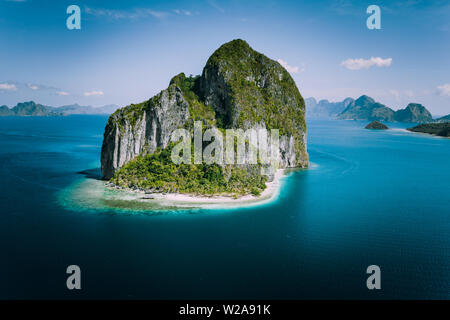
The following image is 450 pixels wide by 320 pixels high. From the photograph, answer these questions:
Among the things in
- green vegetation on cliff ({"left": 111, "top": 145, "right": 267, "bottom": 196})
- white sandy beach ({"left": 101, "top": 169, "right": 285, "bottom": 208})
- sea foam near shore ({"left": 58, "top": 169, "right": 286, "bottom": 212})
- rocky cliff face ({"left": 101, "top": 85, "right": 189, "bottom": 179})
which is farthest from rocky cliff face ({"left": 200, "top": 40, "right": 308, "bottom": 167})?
→ sea foam near shore ({"left": 58, "top": 169, "right": 286, "bottom": 212})

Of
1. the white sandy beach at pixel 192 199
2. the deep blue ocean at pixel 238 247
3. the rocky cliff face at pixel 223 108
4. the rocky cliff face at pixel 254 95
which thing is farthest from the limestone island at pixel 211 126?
the deep blue ocean at pixel 238 247

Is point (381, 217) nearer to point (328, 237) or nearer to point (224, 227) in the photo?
point (328, 237)

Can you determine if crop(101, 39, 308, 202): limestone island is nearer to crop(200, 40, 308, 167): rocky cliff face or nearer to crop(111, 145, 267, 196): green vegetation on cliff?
crop(111, 145, 267, 196): green vegetation on cliff

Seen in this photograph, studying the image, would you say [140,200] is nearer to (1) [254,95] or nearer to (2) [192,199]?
(2) [192,199]
